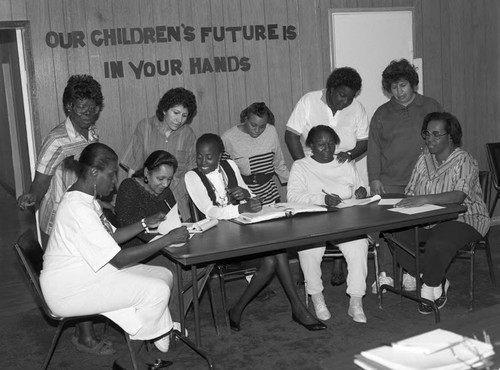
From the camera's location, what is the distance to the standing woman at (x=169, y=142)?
5035 mm

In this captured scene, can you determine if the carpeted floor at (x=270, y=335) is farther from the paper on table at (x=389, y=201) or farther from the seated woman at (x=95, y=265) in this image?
the paper on table at (x=389, y=201)

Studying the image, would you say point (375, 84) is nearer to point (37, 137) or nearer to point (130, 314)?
point (37, 137)

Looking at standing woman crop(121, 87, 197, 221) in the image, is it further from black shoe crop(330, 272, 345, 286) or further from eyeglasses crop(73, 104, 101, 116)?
black shoe crop(330, 272, 345, 286)

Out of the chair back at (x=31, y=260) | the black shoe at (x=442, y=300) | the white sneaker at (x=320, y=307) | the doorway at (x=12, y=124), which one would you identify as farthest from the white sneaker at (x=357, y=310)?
the doorway at (x=12, y=124)

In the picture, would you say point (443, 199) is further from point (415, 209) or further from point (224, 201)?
point (224, 201)

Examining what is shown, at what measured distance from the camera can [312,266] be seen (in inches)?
189

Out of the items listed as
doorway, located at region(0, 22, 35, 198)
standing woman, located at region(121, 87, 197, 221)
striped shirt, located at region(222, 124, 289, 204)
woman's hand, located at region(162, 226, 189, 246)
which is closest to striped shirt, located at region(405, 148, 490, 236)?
striped shirt, located at region(222, 124, 289, 204)

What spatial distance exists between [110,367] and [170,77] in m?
2.65

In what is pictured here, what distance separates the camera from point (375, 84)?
21.9 ft

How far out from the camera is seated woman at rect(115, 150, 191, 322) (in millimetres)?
4254

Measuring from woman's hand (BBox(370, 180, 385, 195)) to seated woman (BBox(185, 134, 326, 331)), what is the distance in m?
1.17

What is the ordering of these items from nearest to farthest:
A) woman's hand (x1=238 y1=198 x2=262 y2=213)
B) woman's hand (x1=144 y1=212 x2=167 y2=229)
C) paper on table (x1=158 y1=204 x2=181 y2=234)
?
woman's hand (x1=144 y1=212 x2=167 y2=229) → paper on table (x1=158 y1=204 x2=181 y2=234) → woman's hand (x1=238 y1=198 x2=262 y2=213)

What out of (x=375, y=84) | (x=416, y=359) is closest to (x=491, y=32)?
(x=375, y=84)

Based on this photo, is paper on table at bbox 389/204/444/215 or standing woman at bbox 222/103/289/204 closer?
paper on table at bbox 389/204/444/215
